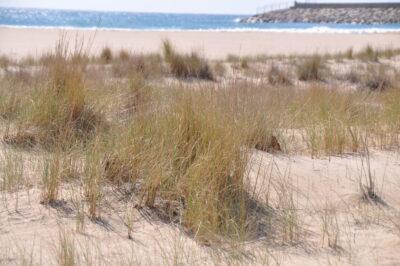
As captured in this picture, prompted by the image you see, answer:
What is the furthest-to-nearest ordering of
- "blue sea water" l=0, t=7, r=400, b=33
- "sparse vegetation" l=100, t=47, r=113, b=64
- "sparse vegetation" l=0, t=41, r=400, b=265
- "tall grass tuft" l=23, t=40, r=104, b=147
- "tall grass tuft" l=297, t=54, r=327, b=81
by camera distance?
"blue sea water" l=0, t=7, r=400, b=33, "sparse vegetation" l=100, t=47, r=113, b=64, "tall grass tuft" l=297, t=54, r=327, b=81, "tall grass tuft" l=23, t=40, r=104, b=147, "sparse vegetation" l=0, t=41, r=400, b=265

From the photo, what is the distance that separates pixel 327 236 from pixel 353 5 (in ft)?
270

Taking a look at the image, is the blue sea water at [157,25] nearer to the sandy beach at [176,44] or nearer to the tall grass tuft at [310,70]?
the sandy beach at [176,44]

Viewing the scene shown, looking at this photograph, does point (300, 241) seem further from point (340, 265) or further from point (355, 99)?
point (355, 99)

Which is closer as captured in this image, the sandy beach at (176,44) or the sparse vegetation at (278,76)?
the sparse vegetation at (278,76)

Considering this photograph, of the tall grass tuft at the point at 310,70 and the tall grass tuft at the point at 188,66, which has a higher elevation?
the tall grass tuft at the point at 188,66

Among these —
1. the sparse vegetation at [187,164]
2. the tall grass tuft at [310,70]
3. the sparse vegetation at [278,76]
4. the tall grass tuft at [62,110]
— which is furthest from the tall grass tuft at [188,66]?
the tall grass tuft at [62,110]

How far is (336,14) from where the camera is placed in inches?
3081

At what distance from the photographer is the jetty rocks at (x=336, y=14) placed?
237 feet

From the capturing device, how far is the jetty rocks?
237ft

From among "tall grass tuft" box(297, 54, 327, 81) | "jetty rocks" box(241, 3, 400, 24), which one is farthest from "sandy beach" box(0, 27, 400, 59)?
"jetty rocks" box(241, 3, 400, 24)

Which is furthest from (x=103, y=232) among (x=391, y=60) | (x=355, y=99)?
(x=391, y=60)

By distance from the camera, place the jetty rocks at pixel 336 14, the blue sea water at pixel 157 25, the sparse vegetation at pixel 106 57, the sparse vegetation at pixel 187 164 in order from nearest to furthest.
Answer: the sparse vegetation at pixel 187 164
the sparse vegetation at pixel 106 57
the blue sea water at pixel 157 25
the jetty rocks at pixel 336 14

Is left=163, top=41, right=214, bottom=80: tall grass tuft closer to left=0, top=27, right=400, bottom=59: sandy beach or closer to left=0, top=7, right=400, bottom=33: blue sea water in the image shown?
left=0, top=27, right=400, bottom=59: sandy beach

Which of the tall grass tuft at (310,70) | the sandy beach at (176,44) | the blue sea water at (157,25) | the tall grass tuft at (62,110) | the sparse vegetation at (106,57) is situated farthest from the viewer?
the blue sea water at (157,25)
